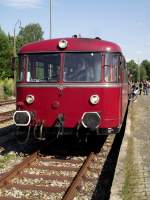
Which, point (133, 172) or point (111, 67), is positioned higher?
point (111, 67)

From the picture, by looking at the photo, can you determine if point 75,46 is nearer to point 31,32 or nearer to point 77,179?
point 77,179

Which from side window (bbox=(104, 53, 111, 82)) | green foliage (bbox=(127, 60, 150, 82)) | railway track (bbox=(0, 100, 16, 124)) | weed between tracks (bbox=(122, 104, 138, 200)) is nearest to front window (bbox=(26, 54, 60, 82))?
side window (bbox=(104, 53, 111, 82))

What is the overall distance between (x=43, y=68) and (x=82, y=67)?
102cm

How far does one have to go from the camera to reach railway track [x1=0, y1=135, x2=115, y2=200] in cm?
793

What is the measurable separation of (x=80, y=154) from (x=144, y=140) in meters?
2.12

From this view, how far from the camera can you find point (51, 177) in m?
9.08

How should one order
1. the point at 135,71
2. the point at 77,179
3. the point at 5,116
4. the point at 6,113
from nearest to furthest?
the point at 77,179, the point at 5,116, the point at 6,113, the point at 135,71

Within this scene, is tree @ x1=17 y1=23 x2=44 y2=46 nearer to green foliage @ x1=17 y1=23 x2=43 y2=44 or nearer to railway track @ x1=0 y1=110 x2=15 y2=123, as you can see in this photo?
green foliage @ x1=17 y1=23 x2=43 y2=44

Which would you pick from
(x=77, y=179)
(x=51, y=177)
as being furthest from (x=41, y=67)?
(x=77, y=179)

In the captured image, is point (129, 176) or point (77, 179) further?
point (77, 179)

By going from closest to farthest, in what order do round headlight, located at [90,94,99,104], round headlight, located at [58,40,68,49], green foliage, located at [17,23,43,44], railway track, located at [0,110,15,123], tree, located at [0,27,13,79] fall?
round headlight, located at [90,94,99,104] → round headlight, located at [58,40,68,49] → railway track, located at [0,110,15,123] → tree, located at [0,27,13,79] → green foliage, located at [17,23,43,44]

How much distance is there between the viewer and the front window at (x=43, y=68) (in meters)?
11.3

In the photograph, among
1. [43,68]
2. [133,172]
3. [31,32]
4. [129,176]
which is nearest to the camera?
[129,176]

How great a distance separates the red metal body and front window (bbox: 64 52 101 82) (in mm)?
104
